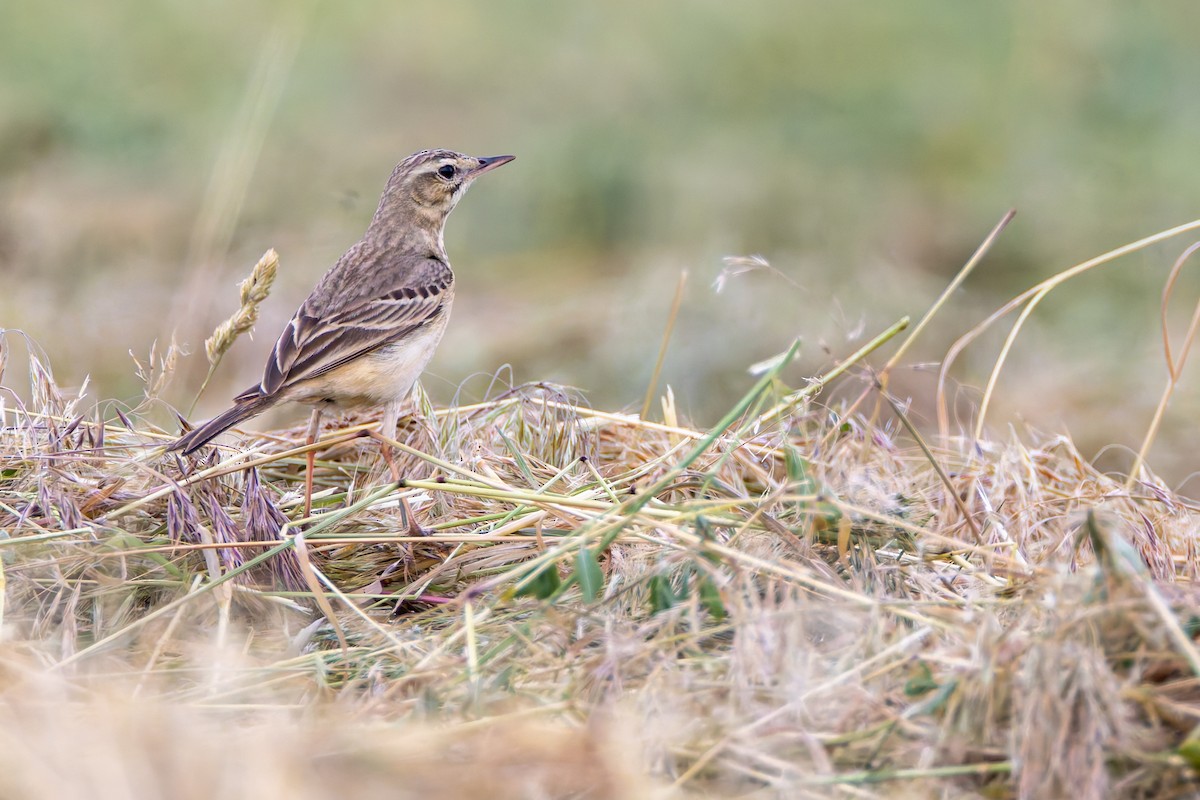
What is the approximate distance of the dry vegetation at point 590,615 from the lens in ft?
7.86

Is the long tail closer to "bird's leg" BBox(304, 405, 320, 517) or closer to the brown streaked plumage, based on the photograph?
the brown streaked plumage

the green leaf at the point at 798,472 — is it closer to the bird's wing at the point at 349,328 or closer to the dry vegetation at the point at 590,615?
the dry vegetation at the point at 590,615

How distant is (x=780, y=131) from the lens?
1336cm

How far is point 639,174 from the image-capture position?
39.8 ft

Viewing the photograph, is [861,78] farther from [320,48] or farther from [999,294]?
[320,48]

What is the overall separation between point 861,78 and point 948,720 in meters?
12.3

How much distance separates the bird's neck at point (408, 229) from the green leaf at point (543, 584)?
308 centimetres

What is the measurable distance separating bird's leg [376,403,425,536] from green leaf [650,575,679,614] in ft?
2.80

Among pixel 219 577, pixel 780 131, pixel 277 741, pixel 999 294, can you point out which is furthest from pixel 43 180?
pixel 277 741

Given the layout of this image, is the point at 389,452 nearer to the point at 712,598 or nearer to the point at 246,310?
the point at 246,310

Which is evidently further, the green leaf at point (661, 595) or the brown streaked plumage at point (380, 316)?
the brown streaked plumage at point (380, 316)

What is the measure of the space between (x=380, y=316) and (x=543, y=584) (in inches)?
95.5

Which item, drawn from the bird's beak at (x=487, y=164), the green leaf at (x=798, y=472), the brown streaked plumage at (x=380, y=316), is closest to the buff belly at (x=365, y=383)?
the brown streaked plumage at (x=380, y=316)

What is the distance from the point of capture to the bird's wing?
4633 millimetres
